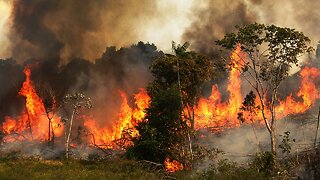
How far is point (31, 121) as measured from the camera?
7662 centimetres

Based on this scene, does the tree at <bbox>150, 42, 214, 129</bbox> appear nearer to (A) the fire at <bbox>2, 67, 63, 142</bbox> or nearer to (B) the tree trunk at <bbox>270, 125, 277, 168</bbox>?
(B) the tree trunk at <bbox>270, 125, 277, 168</bbox>

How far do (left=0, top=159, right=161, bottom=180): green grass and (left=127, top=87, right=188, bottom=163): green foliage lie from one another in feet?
10.4

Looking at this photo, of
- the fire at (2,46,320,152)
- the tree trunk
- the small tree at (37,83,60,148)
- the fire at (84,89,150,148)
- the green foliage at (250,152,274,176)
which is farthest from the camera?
the fire at (84,89,150,148)

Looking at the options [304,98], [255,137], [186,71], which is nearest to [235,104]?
[304,98]

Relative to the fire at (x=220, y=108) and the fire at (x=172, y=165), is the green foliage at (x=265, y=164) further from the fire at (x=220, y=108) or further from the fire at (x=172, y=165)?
the fire at (x=220, y=108)

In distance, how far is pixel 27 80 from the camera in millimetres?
80875

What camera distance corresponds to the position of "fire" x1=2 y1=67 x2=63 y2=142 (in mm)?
74350

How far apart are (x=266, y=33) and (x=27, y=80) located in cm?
6008

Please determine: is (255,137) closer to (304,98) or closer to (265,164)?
(304,98)

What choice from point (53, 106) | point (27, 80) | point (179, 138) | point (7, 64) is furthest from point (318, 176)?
point (7, 64)

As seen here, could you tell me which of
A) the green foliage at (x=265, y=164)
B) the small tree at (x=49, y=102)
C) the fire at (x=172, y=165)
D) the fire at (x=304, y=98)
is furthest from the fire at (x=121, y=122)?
the green foliage at (x=265, y=164)

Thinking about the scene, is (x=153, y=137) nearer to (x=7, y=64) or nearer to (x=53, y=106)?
(x=53, y=106)

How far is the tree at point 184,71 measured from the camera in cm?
4275

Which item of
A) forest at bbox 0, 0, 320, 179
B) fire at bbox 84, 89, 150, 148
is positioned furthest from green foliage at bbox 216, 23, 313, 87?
fire at bbox 84, 89, 150, 148
